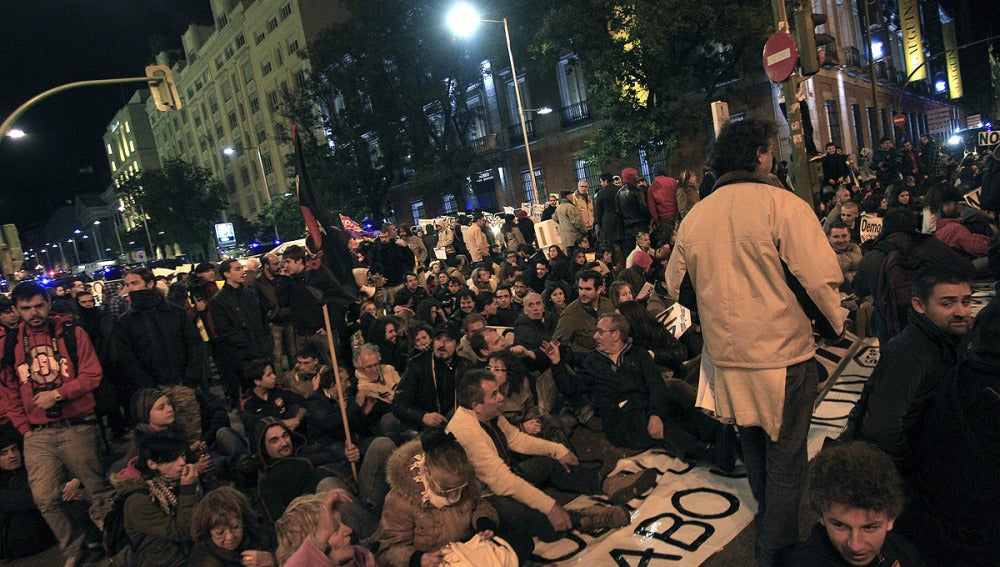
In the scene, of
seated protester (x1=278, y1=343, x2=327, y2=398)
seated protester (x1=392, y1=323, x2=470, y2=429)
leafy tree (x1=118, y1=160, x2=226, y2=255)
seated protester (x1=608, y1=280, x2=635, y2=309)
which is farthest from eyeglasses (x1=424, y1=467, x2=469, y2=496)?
leafy tree (x1=118, y1=160, x2=226, y2=255)

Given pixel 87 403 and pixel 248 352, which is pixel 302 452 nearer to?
pixel 87 403

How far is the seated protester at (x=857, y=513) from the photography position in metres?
2.27

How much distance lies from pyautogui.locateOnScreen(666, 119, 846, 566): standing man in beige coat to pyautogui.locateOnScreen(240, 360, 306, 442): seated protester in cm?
395

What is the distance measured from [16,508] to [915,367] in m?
6.55

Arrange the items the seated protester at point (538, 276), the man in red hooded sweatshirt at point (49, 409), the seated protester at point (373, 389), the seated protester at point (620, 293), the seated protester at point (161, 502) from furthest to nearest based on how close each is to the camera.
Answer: the seated protester at point (538, 276) < the seated protester at point (620, 293) < the seated protester at point (373, 389) < the man in red hooded sweatshirt at point (49, 409) < the seated protester at point (161, 502)

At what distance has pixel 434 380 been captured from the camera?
5.88 m

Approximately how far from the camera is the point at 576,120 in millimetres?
30000

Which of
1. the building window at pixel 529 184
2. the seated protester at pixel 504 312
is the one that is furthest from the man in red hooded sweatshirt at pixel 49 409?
the building window at pixel 529 184

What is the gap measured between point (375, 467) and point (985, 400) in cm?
389

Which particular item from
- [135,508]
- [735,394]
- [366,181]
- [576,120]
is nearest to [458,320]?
[135,508]

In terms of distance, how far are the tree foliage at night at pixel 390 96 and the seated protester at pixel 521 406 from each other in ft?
90.5

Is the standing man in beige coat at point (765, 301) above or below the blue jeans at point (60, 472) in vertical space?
above

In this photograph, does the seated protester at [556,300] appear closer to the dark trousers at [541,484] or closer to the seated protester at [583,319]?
the seated protester at [583,319]

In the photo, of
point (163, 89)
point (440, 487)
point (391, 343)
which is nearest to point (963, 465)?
point (440, 487)
